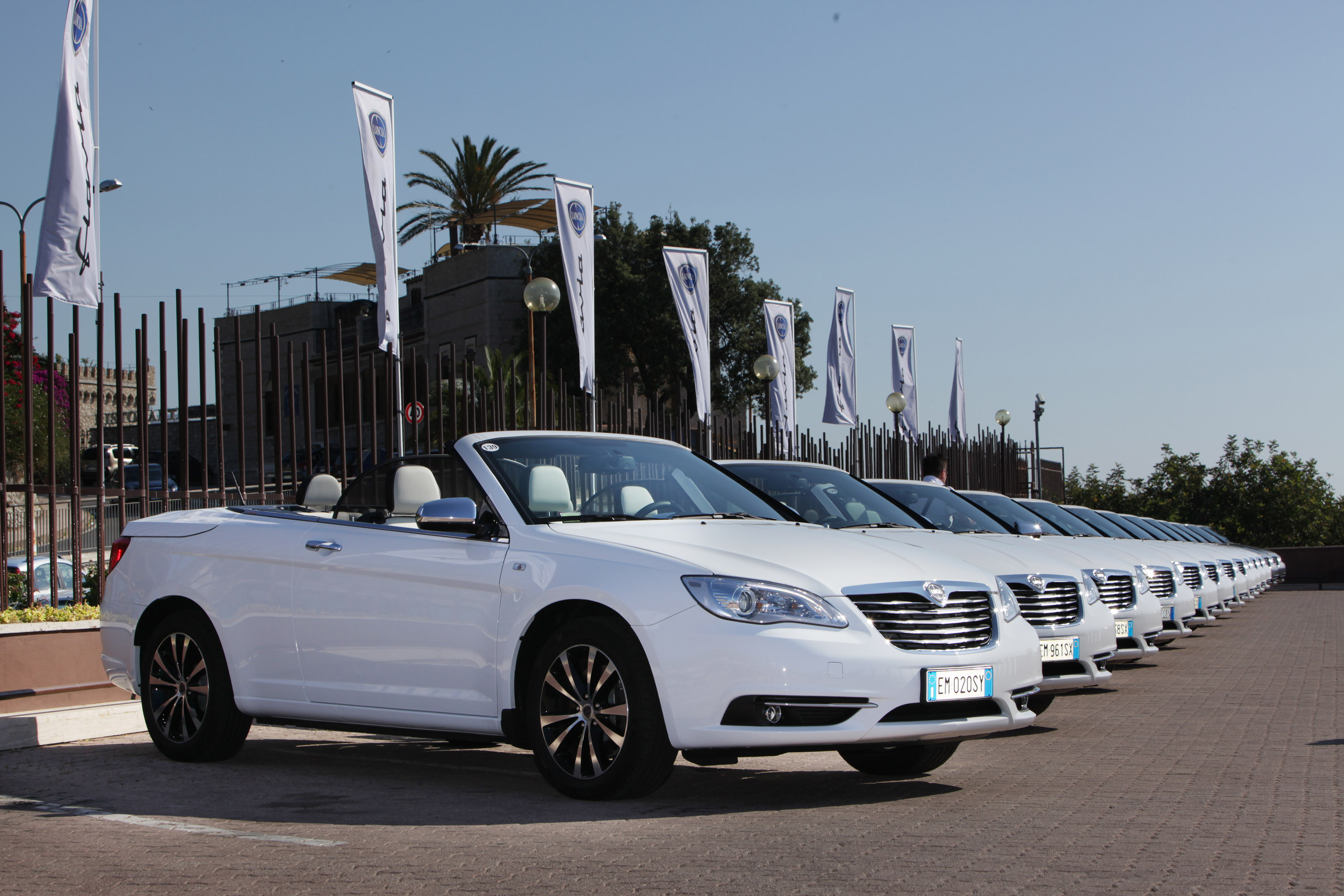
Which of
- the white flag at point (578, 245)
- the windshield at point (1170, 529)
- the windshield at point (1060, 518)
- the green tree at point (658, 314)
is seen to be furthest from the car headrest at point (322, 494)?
the green tree at point (658, 314)

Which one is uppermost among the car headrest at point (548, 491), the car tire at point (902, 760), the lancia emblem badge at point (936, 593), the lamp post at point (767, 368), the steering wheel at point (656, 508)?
the lamp post at point (767, 368)

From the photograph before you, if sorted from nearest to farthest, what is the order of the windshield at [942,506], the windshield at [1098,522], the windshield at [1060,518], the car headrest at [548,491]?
1. the car headrest at [548,491]
2. the windshield at [942,506]
3. the windshield at [1060,518]
4. the windshield at [1098,522]

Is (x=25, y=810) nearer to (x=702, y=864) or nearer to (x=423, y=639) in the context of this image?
(x=423, y=639)

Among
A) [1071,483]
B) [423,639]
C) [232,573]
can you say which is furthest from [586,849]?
[1071,483]

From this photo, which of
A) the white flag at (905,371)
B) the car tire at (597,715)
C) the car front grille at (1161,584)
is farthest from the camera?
the white flag at (905,371)

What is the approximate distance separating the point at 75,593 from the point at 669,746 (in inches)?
238

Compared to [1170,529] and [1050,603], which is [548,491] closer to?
[1050,603]

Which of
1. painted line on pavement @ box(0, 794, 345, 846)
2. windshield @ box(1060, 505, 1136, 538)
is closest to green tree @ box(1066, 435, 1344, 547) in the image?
windshield @ box(1060, 505, 1136, 538)

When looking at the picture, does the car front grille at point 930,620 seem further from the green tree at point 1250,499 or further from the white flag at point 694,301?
Answer: the green tree at point 1250,499

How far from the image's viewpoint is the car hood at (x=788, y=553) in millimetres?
5730

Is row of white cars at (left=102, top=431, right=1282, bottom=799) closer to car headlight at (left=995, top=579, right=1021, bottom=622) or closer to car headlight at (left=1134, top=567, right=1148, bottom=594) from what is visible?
car headlight at (left=995, top=579, right=1021, bottom=622)

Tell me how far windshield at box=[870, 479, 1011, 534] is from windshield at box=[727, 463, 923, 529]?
194cm

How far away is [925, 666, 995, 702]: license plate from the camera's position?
5730 mm

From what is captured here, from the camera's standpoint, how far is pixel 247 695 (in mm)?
7383
